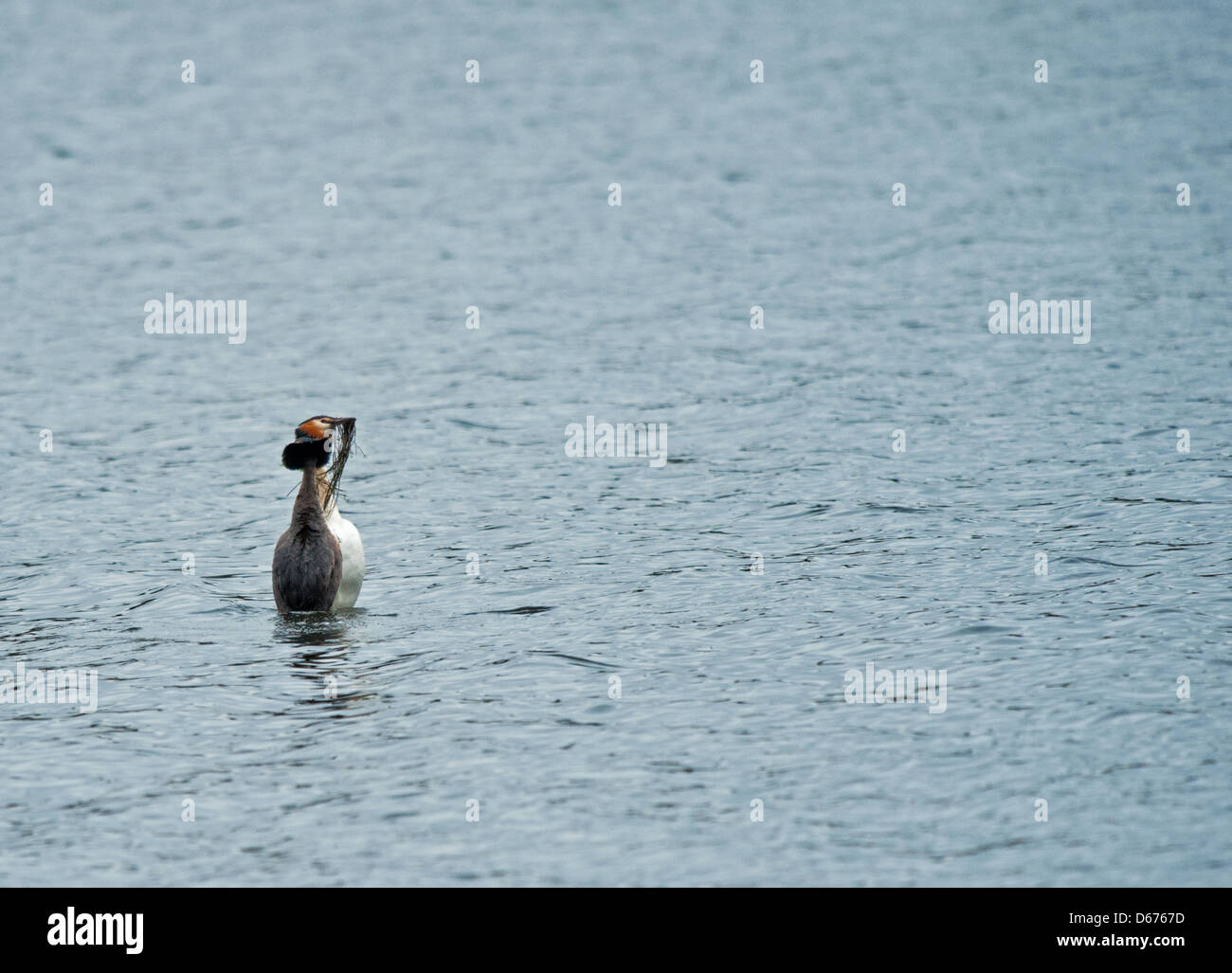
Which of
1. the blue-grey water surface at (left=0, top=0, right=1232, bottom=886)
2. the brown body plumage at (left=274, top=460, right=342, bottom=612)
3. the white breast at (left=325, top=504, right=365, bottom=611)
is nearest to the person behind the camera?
the blue-grey water surface at (left=0, top=0, right=1232, bottom=886)

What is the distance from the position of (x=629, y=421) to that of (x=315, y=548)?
6959mm

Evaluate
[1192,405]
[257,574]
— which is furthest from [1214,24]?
[257,574]

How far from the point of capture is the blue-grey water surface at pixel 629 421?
1143 cm

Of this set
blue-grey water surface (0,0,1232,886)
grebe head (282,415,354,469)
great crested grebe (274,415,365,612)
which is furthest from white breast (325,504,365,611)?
grebe head (282,415,354,469)

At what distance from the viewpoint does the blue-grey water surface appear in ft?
37.5

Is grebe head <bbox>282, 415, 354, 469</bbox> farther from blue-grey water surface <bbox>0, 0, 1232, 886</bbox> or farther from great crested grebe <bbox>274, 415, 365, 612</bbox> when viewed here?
blue-grey water surface <bbox>0, 0, 1232, 886</bbox>

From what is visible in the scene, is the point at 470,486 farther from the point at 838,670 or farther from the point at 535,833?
the point at 535,833

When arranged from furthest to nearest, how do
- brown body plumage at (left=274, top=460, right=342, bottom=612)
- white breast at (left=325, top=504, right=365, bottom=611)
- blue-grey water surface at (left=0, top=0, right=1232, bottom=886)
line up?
1. white breast at (left=325, top=504, right=365, bottom=611)
2. brown body plumage at (left=274, top=460, right=342, bottom=612)
3. blue-grey water surface at (left=0, top=0, right=1232, bottom=886)

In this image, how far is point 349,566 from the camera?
50.4 ft

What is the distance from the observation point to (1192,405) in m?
20.5

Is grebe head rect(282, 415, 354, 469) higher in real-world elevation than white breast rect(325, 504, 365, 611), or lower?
higher

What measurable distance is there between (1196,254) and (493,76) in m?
17.2

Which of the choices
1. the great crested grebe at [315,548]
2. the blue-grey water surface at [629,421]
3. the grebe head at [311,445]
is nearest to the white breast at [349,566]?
the great crested grebe at [315,548]
